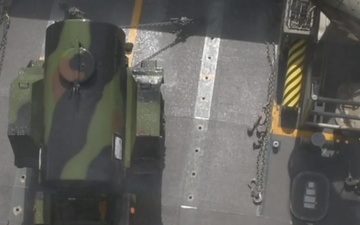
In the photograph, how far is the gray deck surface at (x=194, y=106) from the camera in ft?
37.5

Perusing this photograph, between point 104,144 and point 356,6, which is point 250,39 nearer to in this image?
point 356,6

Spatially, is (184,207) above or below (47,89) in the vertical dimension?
below

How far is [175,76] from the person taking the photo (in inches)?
487

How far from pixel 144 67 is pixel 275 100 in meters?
2.62

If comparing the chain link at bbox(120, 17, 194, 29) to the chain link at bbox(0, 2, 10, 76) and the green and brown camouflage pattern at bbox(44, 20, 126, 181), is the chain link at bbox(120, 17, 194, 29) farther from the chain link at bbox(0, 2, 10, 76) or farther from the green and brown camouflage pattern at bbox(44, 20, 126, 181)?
the green and brown camouflage pattern at bbox(44, 20, 126, 181)

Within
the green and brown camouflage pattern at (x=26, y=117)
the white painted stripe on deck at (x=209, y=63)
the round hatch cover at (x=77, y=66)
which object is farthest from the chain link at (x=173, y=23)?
the round hatch cover at (x=77, y=66)

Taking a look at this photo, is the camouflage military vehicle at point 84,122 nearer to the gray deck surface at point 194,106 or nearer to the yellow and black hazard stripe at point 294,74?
the gray deck surface at point 194,106

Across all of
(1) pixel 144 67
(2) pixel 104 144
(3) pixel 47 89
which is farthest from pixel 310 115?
(3) pixel 47 89

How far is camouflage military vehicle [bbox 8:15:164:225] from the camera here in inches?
372

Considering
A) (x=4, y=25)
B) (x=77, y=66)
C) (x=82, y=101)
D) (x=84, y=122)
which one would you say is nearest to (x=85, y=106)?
(x=82, y=101)

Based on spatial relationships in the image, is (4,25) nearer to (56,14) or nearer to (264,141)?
(56,14)

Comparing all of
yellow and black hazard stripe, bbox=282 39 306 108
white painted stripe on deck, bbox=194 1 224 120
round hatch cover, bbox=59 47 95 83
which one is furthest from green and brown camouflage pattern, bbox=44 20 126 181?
yellow and black hazard stripe, bbox=282 39 306 108

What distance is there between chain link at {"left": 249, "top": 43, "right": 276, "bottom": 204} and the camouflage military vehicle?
6.52ft

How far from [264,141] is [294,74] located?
1281 mm
